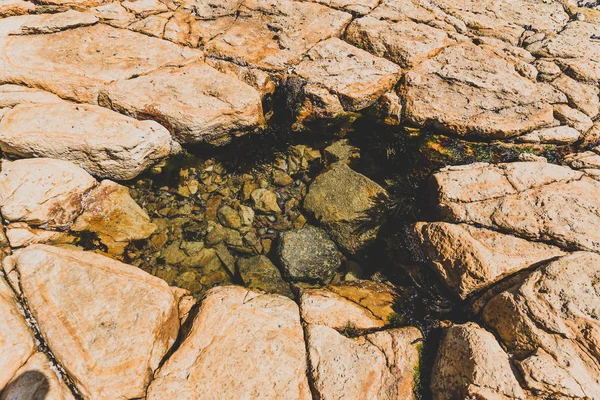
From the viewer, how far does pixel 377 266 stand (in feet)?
24.9

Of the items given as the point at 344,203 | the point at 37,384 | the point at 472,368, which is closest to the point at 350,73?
the point at 344,203

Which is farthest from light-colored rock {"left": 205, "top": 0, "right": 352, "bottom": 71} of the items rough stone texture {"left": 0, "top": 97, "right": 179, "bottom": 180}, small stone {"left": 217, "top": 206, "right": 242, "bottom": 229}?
Answer: small stone {"left": 217, "top": 206, "right": 242, "bottom": 229}

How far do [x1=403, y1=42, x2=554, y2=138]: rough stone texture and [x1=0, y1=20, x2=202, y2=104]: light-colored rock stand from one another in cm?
548

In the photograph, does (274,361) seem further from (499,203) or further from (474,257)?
(499,203)

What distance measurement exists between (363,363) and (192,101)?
20.2 feet

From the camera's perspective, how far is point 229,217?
311 inches

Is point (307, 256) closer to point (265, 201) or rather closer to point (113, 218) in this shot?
point (265, 201)

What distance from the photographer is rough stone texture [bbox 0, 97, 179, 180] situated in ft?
21.3

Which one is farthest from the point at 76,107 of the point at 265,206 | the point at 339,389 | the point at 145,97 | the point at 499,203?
the point at 499,203

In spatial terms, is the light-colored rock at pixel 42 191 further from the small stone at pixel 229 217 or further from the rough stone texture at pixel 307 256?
the rough stone texture at pixel 307 256

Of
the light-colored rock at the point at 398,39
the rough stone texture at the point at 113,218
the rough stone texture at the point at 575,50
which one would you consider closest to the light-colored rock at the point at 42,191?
the rough stone texture at the point at 113,218

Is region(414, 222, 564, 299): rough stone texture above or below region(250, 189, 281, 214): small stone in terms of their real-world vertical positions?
above

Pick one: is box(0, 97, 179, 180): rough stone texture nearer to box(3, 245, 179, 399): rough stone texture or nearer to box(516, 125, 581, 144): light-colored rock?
box(3, 245, 179, 399): rough stone texture

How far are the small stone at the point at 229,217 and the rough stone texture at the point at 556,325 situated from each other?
209 inches
